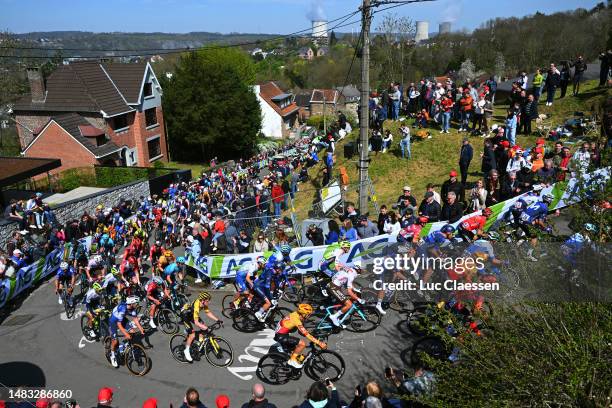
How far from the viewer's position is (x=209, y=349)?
10523 millimetres

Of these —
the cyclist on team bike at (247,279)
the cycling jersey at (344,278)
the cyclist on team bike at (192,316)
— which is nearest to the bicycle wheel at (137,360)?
the cyclist on team bike at (192,316)

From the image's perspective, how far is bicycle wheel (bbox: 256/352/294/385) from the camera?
9.63 m

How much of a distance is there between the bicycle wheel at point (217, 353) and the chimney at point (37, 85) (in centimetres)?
3954

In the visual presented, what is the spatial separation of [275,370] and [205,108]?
4207 cm

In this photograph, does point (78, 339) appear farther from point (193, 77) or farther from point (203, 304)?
point (193, 77)

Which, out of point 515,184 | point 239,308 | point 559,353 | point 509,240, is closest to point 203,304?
point 239,308

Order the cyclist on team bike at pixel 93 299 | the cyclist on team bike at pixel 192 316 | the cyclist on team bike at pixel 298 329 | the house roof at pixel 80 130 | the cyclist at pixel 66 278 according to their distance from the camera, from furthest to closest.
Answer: the house roof at pixel 80 130 → the cyclist at pixel 66 278 → the cyclist on team bike at pixel 93 299 → the cyclist on team bike at pixel 192 316 → the cyclist on team bike at pixel 298 329

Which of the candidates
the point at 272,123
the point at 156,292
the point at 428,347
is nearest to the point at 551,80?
the point at 428,347

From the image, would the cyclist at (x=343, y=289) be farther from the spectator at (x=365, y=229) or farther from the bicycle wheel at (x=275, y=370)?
the spectator at (x=365, y=229)

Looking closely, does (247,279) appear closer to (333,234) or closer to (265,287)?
(265,287)

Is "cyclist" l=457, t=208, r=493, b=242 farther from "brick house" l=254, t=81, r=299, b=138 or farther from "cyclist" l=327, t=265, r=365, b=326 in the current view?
"brick house" l=254, t=81, r=299, b=138

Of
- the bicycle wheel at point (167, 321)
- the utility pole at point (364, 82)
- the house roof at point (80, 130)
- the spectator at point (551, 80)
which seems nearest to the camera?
the bicycle wheel at point (167, 321)

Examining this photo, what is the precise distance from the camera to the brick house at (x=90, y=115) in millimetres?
37625

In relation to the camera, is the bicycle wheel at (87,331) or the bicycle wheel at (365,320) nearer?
the bicycle wheel at (365,320)
